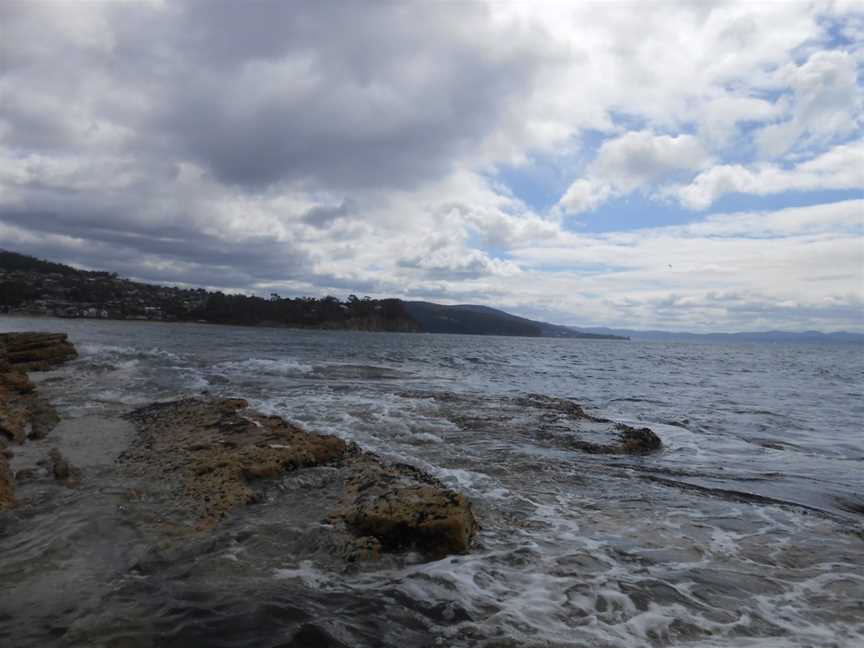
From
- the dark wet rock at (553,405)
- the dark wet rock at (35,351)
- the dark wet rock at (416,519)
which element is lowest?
the dark wet rock at (35,351)

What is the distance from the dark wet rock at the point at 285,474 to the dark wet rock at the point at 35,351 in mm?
17520

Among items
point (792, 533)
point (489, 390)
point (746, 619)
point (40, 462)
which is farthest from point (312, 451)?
point (489, 390)

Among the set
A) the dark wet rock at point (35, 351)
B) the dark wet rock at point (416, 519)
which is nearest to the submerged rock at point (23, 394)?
the dark wet rock at point (35, 351)

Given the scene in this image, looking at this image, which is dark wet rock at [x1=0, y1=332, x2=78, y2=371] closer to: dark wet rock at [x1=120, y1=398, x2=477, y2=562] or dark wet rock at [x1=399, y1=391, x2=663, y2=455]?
dark wet rock at [x1=120, y1=398, x2=477, y2=562]

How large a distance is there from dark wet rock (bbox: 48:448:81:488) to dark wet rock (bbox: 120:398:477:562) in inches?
31.0

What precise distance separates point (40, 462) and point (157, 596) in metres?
6.12

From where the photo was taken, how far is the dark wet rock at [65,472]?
785cm

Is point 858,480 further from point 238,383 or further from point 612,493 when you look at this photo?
point 238,383

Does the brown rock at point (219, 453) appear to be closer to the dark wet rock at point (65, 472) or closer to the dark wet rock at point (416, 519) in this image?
the dark wet rock at point (65, 472)

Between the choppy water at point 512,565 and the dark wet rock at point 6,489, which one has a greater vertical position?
the choppy water at point 512,565

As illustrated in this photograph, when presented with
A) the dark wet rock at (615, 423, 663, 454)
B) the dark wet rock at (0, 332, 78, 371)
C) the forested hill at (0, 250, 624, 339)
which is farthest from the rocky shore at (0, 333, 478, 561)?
the forested hill at (0, 250, 624, 339)

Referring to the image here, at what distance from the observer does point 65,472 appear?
26.8 ft

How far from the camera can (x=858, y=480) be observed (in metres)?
10.3

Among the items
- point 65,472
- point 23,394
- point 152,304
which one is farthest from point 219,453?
point 152,304
